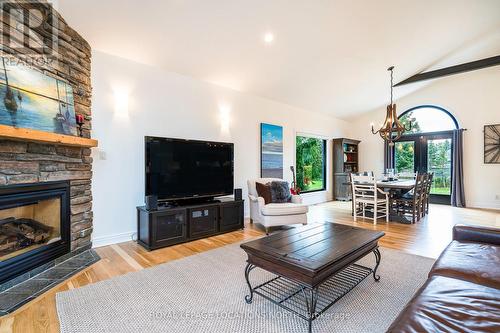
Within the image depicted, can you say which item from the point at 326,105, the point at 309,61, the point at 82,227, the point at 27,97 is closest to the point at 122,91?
the point at 27,97

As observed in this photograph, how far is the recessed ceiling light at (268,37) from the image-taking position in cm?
351

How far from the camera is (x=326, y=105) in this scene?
21.7ft

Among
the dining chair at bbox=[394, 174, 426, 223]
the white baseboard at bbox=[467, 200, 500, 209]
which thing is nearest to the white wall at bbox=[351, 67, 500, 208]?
the white baseboard at bbox=[467, 200, 500, 209]

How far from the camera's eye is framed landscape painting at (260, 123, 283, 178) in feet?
17.7

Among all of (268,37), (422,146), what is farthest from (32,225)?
(422,146)

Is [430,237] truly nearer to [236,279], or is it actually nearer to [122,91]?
[236,279]

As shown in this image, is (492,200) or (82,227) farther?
(492,200)

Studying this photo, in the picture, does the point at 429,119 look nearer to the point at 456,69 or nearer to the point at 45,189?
the point at 456,69

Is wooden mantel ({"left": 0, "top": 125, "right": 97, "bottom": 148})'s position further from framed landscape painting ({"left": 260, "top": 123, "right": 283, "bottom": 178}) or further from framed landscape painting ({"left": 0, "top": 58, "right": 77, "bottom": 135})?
framed landscape painting ({"left": 260, "top": 123, "right": 283, "bottom": 178})

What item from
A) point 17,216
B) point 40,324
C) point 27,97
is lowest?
point 40,324

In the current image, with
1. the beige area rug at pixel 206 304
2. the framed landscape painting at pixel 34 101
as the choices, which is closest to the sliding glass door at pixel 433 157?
the beige area rug at pixel 206 304

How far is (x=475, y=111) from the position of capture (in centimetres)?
624

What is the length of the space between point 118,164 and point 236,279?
7.54 feet

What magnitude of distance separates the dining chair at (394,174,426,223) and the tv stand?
10.6 ft
